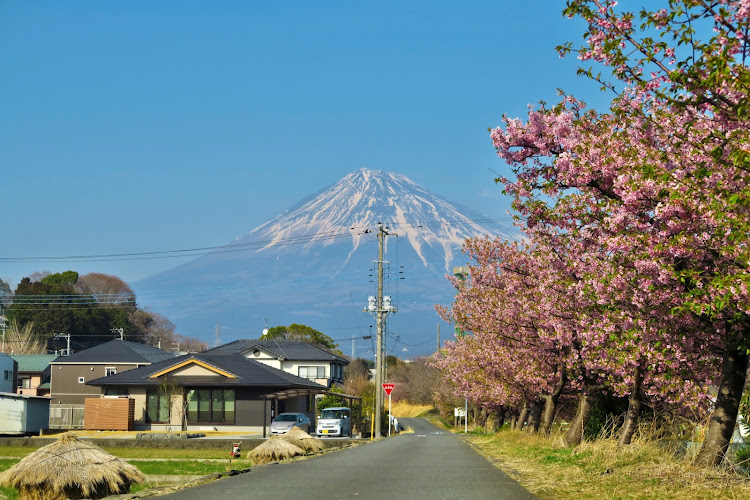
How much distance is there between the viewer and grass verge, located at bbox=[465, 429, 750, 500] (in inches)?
410

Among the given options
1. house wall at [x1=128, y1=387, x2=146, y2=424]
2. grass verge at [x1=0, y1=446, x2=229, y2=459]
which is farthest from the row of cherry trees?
house wall at [x1=128, y1=387, x2=146, y2=424]

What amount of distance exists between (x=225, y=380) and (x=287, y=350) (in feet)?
85.2

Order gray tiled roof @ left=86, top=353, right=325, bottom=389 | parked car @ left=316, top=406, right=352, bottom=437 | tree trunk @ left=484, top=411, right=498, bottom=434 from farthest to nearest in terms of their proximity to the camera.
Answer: tree trunk @ left=484, top=411, right=498, bottom=434 < gray tiled roof @ left=86, top=353, right=325, bottom=389 < parked car @ left=316, top=406, right=352, bottom=437

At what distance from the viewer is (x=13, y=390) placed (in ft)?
233

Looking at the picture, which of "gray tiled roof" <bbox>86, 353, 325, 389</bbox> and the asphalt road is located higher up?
"gray tiled roof" <bbox>86, 353, 325, 389</bbox>

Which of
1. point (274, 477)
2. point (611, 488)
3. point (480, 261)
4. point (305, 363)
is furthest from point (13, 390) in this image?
point (611, 488)

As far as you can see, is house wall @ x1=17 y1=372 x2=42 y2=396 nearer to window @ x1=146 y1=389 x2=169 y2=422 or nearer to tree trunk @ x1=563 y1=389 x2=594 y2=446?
window @ x1=146 y1=389 x2=169 y2=422

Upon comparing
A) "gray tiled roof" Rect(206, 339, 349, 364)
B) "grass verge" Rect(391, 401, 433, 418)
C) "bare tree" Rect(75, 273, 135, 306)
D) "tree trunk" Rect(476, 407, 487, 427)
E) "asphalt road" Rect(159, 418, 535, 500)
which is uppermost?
"bare tree" Rect(75, 273, 135, 306)

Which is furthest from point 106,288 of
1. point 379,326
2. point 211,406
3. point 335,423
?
point 335,423

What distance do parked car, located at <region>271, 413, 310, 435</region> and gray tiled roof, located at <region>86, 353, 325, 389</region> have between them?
3.46 m

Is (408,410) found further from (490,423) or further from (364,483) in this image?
(364,483)

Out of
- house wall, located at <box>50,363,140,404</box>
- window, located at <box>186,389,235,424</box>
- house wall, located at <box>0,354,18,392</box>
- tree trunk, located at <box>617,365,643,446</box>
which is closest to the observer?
tree trunk, located at <box>617,365,643,446</box>

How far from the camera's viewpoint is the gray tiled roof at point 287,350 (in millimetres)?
74625

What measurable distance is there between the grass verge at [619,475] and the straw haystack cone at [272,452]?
5632 millimetres
